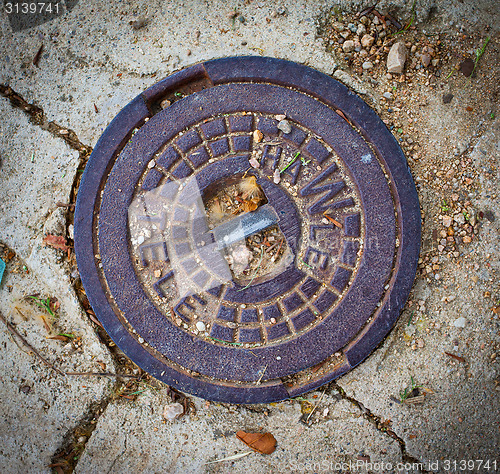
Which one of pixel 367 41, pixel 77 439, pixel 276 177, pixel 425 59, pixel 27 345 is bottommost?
pixel 77 439

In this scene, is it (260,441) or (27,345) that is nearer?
(260,441)

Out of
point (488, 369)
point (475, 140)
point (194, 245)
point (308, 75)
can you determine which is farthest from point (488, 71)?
point (194, 245)

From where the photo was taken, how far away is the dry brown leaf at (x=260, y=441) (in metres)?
2.08

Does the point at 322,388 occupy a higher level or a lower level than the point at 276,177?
lower

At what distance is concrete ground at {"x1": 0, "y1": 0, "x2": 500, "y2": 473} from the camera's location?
204cm

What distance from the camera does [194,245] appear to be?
2.05 metres

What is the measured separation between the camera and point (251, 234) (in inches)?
80.8

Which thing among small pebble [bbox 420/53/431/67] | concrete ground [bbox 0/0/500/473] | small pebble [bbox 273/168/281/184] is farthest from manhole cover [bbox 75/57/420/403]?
small pebble [bbox 420/53/431/67]

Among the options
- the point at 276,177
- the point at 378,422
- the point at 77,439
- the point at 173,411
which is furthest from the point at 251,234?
the point at 77,439

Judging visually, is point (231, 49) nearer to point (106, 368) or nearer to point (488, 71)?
point (488, 71)

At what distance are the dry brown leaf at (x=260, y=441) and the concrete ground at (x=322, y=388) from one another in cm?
5

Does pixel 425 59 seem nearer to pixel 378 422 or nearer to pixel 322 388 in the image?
pixel 322 388

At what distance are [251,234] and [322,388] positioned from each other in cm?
102

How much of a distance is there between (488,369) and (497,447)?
444 mm
